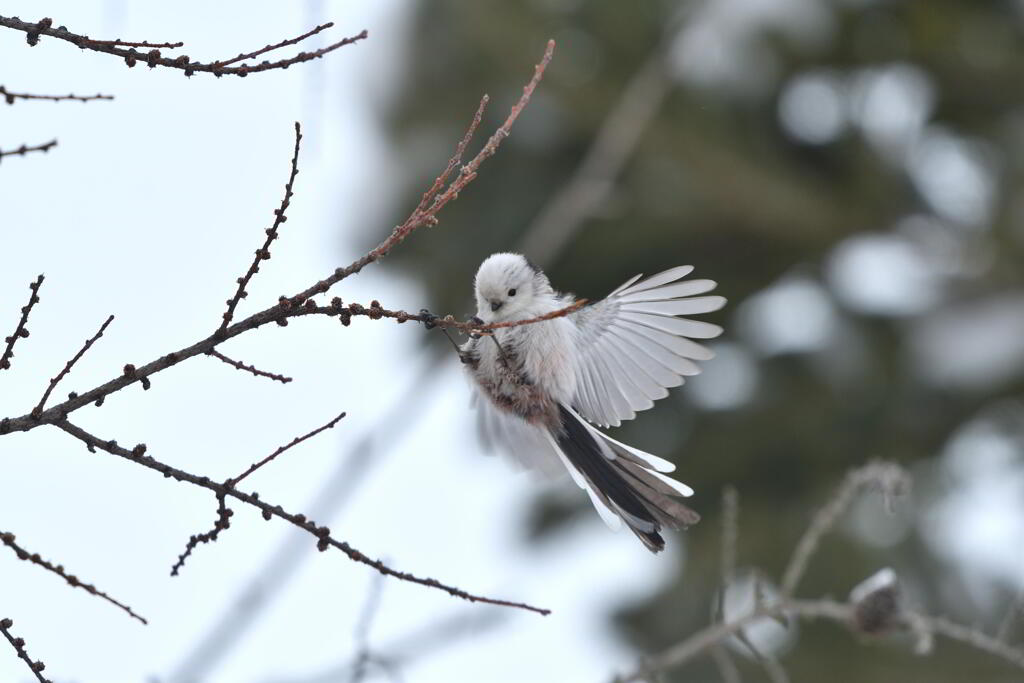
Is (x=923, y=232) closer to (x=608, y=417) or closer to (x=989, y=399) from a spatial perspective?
(x=989, y=399)

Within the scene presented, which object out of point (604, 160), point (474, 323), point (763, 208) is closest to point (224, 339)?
point (474, 323)

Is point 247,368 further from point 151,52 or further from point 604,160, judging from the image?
point 604,160

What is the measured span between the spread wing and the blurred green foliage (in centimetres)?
305

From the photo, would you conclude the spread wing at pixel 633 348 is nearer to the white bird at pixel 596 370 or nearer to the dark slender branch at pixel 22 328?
the white bird at pixel 596 370

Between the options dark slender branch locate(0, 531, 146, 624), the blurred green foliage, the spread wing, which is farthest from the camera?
the blurred green foliage

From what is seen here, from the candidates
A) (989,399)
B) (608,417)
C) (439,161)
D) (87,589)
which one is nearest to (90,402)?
(87,589)

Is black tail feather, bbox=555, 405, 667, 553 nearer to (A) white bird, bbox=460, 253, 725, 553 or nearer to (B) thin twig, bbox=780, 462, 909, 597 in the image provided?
(A) white bird, bbox=460, 253, 725, 553

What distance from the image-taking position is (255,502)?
1.25 m

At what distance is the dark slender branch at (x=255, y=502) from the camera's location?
1.21 meters

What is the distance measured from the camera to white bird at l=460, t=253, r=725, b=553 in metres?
1.90

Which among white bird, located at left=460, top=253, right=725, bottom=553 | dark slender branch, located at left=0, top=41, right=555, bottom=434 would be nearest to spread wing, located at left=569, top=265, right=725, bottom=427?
white bird, located at left=460, top=253, right=725, bottom=553

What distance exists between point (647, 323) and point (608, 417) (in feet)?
0.57

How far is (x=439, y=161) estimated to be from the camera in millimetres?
5266

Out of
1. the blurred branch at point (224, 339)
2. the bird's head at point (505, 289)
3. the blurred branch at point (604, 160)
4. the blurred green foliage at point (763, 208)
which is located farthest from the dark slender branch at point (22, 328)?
the blurred green foliage at point (763, 208)
